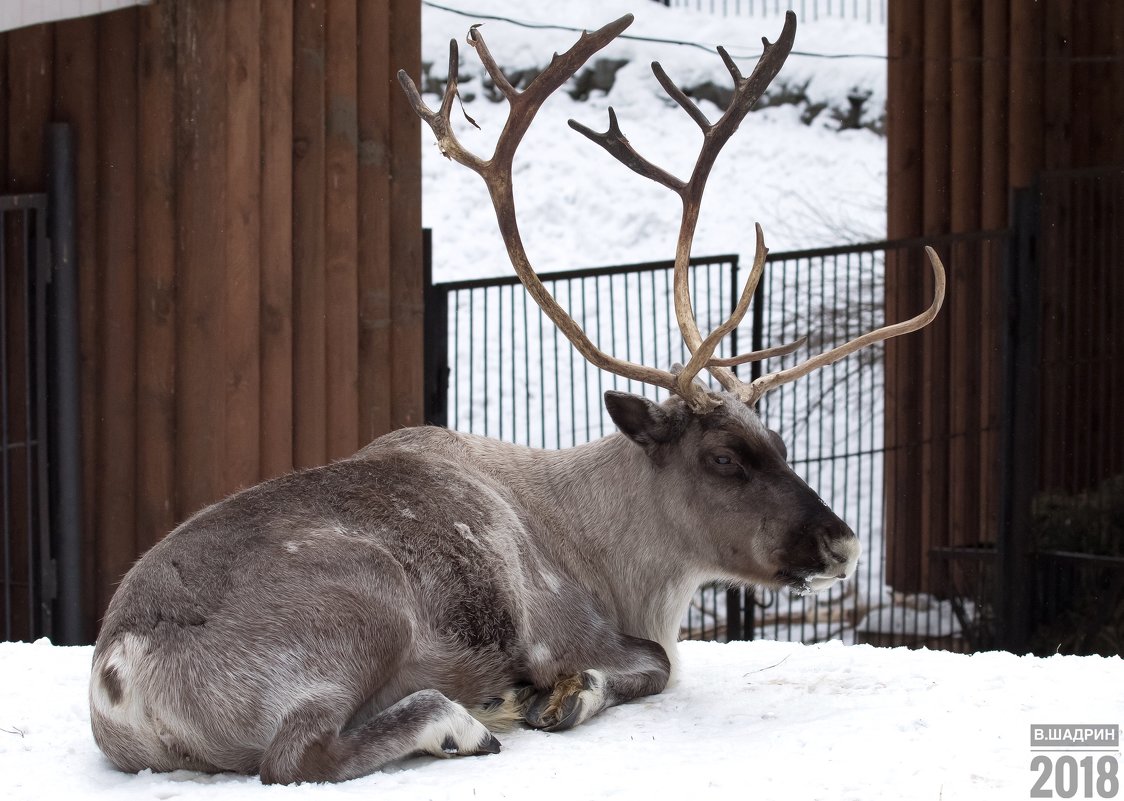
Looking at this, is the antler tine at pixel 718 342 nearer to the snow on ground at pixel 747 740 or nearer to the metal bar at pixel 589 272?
the snow on ground at pixel 747 740

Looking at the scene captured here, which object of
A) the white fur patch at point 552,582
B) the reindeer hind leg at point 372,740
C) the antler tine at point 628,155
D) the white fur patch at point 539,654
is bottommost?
the reindeer hind leg at point 372,740

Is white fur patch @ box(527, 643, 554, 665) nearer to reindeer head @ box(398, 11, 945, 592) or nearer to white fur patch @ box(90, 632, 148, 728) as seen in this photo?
reindeer head @ box(398, 11, 945, 592)

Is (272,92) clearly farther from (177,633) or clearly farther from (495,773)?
(495,773)

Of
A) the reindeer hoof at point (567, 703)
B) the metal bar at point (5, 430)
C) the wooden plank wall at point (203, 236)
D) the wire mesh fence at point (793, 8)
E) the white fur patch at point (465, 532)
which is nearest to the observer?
the reindeer hoof at point (567, 703)

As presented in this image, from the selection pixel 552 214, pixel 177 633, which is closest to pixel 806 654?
pixel 177 633

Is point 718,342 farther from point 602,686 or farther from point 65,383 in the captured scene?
point 65,383

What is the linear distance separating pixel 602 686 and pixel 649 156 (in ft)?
54.2

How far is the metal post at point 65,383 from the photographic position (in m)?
6.50

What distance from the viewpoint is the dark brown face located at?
14.9ft

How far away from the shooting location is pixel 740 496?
471 cm

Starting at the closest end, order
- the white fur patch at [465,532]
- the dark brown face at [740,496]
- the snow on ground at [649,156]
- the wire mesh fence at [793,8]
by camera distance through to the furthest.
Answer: the white fur patch at [465,532], the dark brown face at [740,496], the snow on ground at [649,156], the wire mesh fence at [793,8]

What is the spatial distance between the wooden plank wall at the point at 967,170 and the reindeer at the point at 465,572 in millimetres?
4651

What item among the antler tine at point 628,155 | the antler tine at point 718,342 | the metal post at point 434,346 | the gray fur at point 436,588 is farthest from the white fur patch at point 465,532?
the metal post at point 434,346

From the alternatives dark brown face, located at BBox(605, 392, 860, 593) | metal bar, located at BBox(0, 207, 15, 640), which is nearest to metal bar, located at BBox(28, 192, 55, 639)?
metal bar, located at BBox(0, 207, 15, 640)
